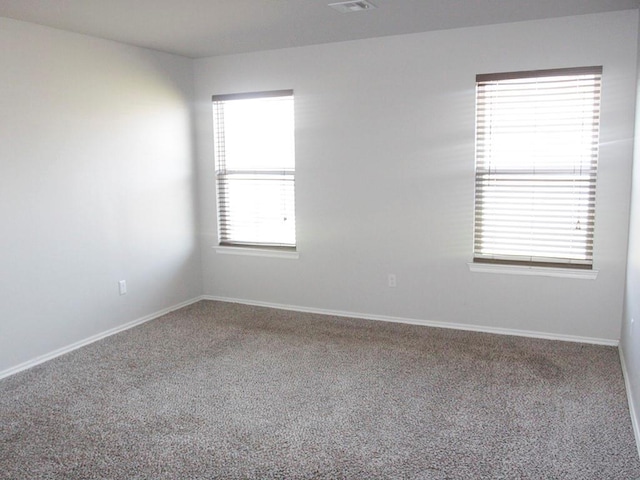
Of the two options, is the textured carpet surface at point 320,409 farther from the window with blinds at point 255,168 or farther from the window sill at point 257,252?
the window with blinds at point 255,168

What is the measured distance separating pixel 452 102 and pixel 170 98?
2.59 meters

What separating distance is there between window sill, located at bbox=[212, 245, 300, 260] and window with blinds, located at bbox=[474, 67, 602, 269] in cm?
172

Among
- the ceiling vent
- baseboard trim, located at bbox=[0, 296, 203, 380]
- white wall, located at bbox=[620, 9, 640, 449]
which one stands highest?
the ceiling vent

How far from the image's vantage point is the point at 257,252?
210 inches

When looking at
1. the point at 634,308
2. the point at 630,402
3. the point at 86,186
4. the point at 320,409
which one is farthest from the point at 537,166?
the point at 86,186

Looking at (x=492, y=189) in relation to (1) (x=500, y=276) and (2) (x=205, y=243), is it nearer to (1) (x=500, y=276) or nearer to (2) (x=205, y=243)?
(1) (x=500, y=276)

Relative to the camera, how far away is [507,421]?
299cm

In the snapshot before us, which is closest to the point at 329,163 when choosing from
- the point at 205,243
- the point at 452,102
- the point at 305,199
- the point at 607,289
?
the point at 305,199

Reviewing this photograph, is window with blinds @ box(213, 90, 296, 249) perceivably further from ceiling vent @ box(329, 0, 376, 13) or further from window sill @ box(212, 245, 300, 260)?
ceiling vent @ box(329, 0, 376, 13)

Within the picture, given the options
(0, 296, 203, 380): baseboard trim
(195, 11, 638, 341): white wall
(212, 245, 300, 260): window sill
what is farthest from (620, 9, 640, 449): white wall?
(0, 296, 203, 380): baseboard trim

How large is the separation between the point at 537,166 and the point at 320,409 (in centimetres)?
249

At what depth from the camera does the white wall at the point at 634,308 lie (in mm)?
2959

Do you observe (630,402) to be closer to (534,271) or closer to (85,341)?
(534,271)

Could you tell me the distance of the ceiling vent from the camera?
347 cm
